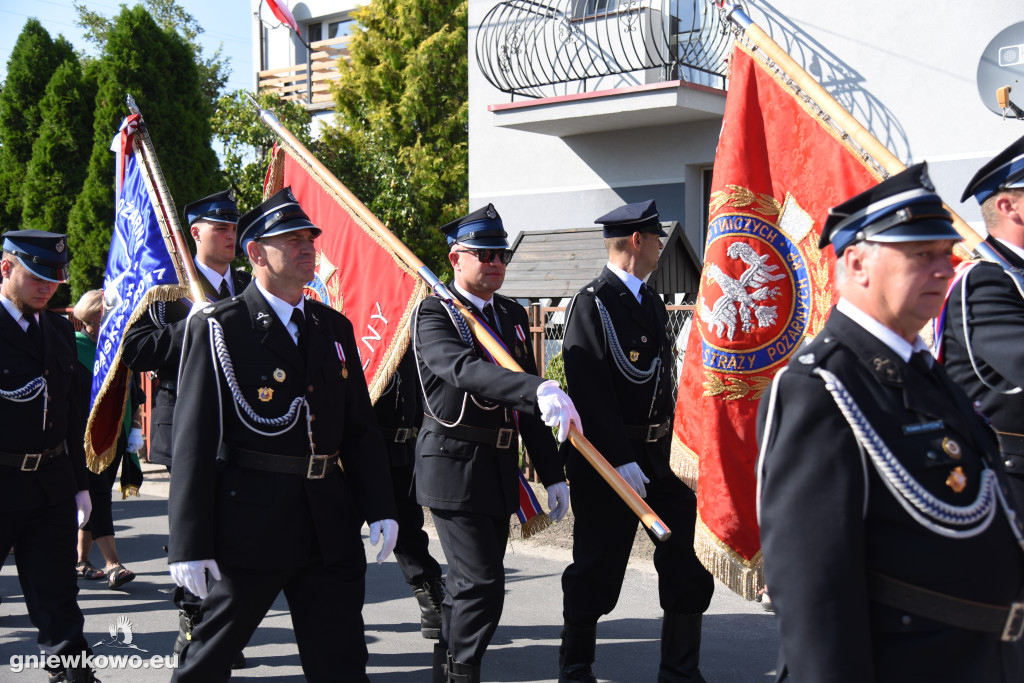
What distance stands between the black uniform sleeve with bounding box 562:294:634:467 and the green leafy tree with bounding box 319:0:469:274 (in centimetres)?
1593

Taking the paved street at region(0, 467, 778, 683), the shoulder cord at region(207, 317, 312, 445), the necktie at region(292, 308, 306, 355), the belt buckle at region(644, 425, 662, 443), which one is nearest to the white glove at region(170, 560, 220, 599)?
the shoulder cord at region(207, 317, 312, 445)

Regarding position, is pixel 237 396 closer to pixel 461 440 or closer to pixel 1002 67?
pixel 461 440

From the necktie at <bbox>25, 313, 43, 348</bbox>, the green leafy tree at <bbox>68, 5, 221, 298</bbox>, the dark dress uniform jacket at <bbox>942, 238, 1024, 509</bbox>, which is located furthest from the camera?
the green leafy tree at <bbox>68, 5, 221, 298</bbox>

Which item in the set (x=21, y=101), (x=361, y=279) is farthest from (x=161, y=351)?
(x=21, y=101)

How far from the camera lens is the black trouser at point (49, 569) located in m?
4.50

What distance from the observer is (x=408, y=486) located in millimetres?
6098

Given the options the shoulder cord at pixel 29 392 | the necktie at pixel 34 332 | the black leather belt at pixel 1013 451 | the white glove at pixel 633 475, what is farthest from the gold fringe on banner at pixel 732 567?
the necktie at pixel 34 332

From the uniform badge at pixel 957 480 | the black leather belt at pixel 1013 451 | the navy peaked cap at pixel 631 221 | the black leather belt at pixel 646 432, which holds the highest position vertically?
the navy peaked cap at pixel 631 221

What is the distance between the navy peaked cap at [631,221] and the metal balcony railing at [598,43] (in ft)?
19.0

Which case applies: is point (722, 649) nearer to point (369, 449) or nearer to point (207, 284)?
point (369, 449)

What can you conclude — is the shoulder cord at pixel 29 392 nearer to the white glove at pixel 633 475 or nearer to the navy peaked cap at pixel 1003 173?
the white glove at pixel 633 475

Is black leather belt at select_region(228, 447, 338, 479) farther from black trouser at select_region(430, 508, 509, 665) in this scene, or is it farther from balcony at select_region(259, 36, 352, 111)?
balcony at select_region(259, 36, 352, 111)

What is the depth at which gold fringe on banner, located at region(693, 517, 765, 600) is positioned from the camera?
13.0 ft

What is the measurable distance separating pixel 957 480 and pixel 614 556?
8.55 ft
